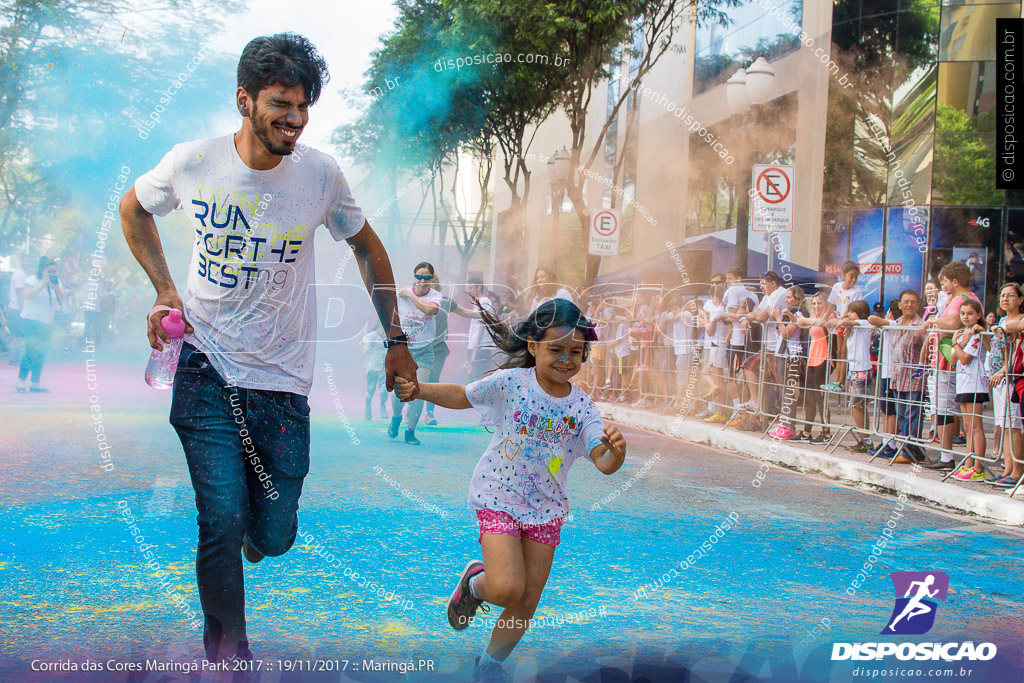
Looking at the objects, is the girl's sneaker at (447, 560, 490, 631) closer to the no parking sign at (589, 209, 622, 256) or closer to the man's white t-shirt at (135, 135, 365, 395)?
the man's white t-shirt at (135, 135, 365, 395)

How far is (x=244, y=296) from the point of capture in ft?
9.22

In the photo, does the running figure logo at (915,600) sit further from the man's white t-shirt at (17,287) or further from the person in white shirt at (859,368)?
the man's white t-shirt at (17,287)

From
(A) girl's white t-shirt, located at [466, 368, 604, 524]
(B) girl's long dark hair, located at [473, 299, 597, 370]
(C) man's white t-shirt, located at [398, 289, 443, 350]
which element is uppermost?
(C) man's white t-shirt, located at [398, 289, 443, 350]

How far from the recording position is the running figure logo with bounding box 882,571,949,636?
12.0ft

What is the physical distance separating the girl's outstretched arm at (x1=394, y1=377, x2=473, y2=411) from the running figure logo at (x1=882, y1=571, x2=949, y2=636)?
175 cm

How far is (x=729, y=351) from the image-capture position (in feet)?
33.3

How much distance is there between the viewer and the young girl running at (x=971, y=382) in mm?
7285

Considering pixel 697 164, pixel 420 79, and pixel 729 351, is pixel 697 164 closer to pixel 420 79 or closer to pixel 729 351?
pixel 729 351

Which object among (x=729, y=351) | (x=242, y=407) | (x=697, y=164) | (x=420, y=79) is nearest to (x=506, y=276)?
(x=729, y=351)

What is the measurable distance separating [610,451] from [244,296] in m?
1.13

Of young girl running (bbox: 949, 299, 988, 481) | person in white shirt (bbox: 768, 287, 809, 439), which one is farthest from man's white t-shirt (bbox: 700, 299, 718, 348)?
young girl running (bbox: 949, 299, 988, 481)

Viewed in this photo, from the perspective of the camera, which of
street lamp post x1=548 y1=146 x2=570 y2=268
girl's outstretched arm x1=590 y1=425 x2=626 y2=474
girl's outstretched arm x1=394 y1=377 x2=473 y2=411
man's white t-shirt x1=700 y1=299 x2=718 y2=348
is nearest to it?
girl's outstretched arm x1=590 y1=425 x2=626 y2=474

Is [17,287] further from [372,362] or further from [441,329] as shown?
[441,329]

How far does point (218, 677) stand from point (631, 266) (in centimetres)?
1379
